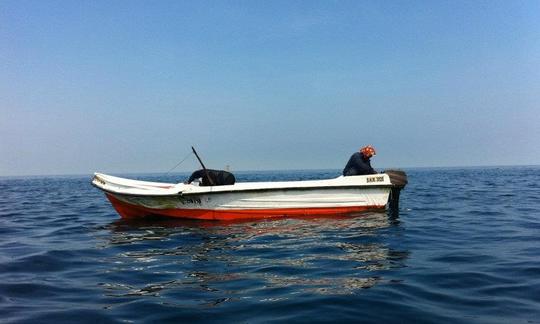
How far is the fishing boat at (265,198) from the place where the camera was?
11.7 metres

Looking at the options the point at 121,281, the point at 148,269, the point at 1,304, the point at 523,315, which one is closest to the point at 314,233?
the point at 148,269

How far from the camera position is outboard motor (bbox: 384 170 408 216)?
12.3 metres

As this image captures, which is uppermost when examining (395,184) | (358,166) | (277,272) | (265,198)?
(358,166)

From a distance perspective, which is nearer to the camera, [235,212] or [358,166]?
[235,212]

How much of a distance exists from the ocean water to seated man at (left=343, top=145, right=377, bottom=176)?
1650 mm

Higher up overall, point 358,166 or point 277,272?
point 358,166

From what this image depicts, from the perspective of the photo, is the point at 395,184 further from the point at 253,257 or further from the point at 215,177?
the point at 253,257

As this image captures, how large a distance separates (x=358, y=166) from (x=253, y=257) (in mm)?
5983

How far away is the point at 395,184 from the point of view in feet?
40.0

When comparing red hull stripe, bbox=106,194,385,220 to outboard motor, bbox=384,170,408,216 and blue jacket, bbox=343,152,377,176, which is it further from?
blue jacket, bbox=343,152,377,176

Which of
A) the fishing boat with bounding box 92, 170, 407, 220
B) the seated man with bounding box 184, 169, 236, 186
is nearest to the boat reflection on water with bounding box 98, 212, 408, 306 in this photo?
the fishing boat with bounding box 92, 170, 407, 220

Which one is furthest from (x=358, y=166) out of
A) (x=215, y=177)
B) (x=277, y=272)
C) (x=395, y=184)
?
(x=277, y=272)

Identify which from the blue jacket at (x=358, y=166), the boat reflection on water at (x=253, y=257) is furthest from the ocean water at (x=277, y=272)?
the blue jacket at (x=358, y=166)

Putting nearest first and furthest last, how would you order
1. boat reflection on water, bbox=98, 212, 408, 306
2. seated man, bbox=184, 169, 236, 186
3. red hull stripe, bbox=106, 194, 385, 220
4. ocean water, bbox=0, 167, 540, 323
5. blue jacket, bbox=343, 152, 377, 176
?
ocean water, bbox=0, 167, 540, 323 → boat reflection on water, bbox=98, 212, 408, 306 → red hull stripe, bbox=106, 194, 385, 220 → seated man, bbox=184, 169, 236, 186 → blue jacket, bbox=343, 152, 377, 176
